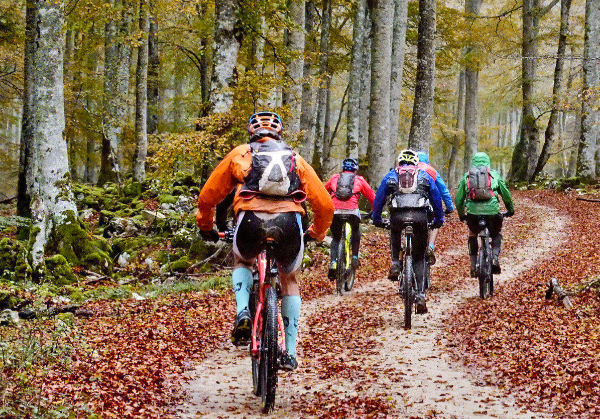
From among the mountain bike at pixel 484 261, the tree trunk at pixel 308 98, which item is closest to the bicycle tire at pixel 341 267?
the mountain bike at pixel 484 261

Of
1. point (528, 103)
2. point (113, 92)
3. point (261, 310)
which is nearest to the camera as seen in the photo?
point (261, 310)

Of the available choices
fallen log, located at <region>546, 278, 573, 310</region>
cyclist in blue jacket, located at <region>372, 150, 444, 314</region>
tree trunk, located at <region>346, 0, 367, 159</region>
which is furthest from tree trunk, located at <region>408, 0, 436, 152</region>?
cyclist in blue jacket, located at <region>372, 150, 444, 314</region>

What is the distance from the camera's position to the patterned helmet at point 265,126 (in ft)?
16.0

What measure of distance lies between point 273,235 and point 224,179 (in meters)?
0.61

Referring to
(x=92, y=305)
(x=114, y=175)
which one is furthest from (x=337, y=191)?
(x=114, y=175)

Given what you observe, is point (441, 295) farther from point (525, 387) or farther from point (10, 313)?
point (10, 313)

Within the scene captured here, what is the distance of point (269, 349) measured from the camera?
177 inches

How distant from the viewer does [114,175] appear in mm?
22547

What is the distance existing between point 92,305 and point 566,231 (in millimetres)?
13440

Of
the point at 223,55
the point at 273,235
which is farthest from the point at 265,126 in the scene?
the point at 223,55

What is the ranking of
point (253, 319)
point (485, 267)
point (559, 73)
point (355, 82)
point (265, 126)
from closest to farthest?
point (265, 126) < point (253, 319) < point (485, 267) < point (355, 82) < point (559, 73)

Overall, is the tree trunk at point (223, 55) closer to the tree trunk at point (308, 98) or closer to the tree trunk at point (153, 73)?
the tree trunk at point (308, 98)

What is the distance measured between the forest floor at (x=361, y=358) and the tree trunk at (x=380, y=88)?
6.71 meters

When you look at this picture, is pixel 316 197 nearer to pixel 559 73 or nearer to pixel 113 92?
pixel 113 92
